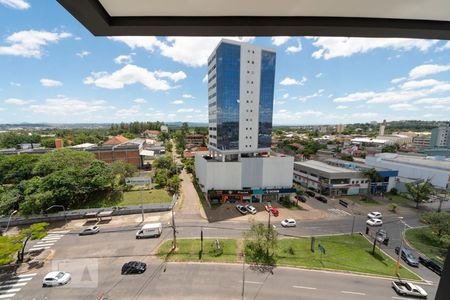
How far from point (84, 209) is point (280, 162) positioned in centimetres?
2964

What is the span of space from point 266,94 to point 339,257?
2412cm

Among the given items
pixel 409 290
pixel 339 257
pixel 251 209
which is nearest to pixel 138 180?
pixel 251 209

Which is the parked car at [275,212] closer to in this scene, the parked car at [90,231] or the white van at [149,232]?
the white van at [149,232]

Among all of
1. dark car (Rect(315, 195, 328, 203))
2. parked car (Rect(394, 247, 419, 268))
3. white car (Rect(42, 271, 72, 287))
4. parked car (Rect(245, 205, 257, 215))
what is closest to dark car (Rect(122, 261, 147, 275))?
white car (Rect(42, 271, 72, 287))

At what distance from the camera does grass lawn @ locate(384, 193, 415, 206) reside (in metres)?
31.5

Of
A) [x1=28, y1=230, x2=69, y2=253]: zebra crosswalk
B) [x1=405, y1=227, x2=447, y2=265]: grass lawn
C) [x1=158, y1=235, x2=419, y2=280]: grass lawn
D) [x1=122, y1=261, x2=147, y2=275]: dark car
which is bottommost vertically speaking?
[x1=405, y1=227, x2=447, y2=265]: grass lawn

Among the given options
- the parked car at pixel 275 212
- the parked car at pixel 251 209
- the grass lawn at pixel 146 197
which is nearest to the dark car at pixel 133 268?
the grass lawn at pixel 146 197

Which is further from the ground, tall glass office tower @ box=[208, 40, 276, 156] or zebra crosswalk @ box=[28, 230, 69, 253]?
tall glass office tower @ box=[208, 40, 276, 156]

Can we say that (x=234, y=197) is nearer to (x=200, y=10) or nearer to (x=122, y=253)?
(x=122, y=253)

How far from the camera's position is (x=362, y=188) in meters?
34.8

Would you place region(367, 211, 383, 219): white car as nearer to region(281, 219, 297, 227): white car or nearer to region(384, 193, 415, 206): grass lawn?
region(384, 193, 415, 206): grass lawn

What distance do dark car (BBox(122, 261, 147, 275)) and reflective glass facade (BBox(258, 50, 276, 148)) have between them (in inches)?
949

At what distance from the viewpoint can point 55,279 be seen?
13.7 m

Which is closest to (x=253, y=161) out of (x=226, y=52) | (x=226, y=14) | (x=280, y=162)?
(x=280, y=162)
